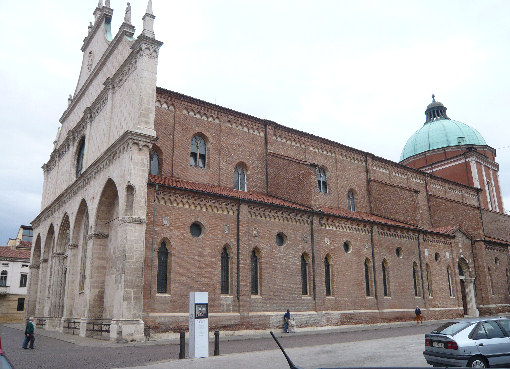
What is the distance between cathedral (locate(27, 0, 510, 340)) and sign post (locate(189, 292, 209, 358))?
4802 millimetres

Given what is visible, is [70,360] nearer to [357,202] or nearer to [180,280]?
[180,280]

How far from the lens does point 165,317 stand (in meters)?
19.3

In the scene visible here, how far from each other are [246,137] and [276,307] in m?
10.8

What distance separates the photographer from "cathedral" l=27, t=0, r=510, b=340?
20.4 metres

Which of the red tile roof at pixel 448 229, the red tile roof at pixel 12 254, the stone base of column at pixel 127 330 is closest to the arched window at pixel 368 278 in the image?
the red tile roof at pixel 448 229

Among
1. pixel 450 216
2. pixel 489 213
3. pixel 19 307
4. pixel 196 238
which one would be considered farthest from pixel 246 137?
pixel 19 307

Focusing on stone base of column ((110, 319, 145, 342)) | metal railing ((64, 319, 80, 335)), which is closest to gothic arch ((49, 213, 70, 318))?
metal railing ((64, 319, 80, 335))

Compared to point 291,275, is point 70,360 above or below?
below

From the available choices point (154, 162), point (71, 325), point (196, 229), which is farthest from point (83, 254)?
point (196, 229)

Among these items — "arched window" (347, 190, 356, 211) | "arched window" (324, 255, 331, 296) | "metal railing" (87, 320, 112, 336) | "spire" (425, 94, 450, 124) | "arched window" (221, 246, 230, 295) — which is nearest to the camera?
"metal railing" (87, 320, 112, 336)

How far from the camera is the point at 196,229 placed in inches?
857

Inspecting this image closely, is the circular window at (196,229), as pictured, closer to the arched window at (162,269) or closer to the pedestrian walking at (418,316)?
the arched window at (162,269)

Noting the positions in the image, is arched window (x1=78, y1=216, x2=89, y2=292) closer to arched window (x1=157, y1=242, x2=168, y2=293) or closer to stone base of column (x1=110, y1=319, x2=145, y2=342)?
arched window (x1=157, y1=242, x2=168, y2=293)

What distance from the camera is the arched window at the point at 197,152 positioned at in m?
25.5
